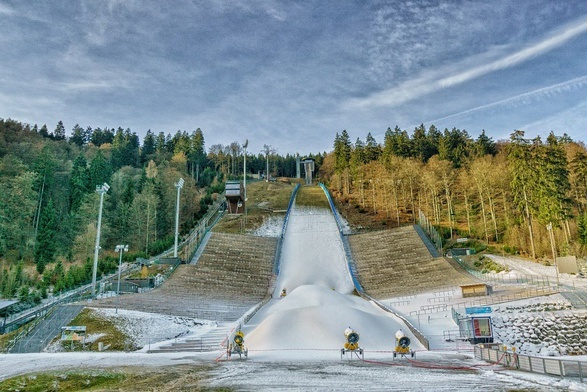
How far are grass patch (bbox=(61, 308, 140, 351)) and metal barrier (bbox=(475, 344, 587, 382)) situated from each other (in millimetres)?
14740

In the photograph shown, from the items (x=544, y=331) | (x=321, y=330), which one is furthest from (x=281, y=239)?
(x=544, y=331)

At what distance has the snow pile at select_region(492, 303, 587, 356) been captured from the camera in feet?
58.8

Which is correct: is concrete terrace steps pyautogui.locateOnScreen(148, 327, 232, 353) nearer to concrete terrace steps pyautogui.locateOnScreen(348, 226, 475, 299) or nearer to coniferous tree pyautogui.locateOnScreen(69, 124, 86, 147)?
concrete terrace steps pyautogui.locateOnScreen(348, 226, 475, 299)

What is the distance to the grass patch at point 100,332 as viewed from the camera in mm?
17578

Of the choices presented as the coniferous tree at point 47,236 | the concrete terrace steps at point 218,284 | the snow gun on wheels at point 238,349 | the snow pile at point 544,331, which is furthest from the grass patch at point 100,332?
the coniferous tree at point 47,236

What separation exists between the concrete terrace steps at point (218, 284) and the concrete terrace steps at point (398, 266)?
29.5ft

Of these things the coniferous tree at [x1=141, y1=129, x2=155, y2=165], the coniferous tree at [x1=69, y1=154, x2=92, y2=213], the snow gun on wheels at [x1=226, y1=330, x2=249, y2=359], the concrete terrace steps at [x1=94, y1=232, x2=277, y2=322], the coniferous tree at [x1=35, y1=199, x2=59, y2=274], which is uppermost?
the coniferous tree at [x1=141, y1=129, x2=155, y2=165]

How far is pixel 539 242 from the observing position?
37562 mm

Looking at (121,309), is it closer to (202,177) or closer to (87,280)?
(87,280)

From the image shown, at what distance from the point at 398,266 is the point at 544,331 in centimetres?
1618

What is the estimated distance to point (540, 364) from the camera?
36.0 ft

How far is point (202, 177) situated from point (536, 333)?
7609cm

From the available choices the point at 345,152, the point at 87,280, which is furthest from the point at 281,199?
the point at 87,280

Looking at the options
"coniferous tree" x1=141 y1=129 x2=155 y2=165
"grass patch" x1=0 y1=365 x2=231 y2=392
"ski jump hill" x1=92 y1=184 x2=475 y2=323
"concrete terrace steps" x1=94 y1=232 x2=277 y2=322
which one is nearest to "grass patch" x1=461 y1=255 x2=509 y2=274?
"ski jump hill" x1=92 y1=184 x2=475 y2=323
